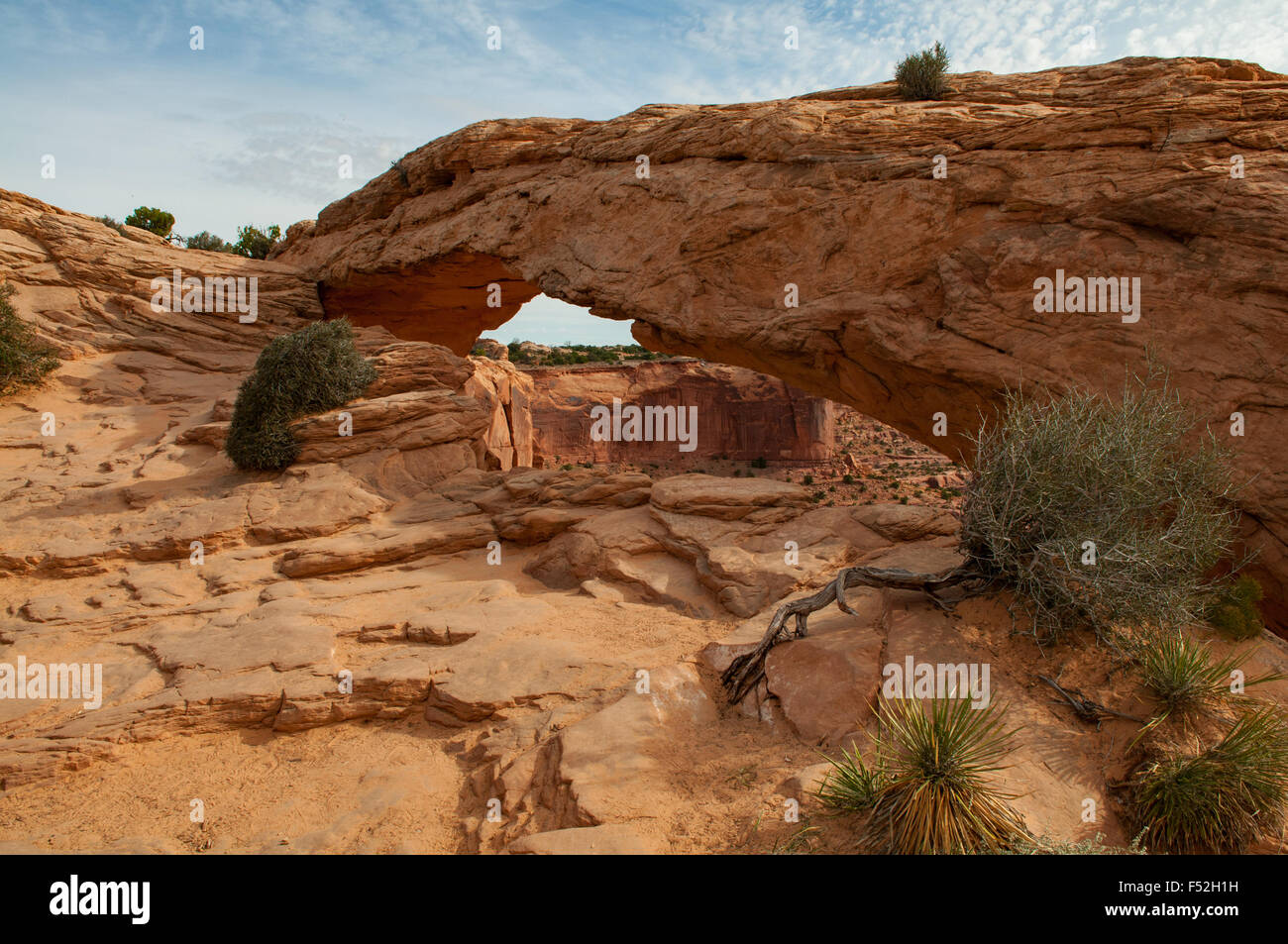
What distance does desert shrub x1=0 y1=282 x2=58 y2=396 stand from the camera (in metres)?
14.4

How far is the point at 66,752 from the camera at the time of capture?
24.0ft

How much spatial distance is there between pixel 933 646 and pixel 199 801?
689 cm

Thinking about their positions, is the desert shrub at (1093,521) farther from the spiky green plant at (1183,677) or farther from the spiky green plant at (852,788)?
the spiky green plant at (852,788)

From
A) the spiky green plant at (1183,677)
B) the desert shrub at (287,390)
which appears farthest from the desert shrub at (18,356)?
the spiky green plant at (1183,677)

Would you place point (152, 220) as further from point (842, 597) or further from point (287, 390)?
point (842, 597)

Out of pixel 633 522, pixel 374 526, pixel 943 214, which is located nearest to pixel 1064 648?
pixel 633 522

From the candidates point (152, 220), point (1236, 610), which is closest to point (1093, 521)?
point (1236, 610)

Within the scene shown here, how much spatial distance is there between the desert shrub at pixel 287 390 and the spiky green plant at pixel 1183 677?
12.0 metres

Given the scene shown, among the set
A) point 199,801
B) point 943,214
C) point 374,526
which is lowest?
point 199,801

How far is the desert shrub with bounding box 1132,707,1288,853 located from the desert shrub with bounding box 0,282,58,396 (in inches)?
727

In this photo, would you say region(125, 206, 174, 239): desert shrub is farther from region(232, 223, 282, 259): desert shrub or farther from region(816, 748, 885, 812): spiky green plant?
region(816, 748, 885, 812): spiky green plant

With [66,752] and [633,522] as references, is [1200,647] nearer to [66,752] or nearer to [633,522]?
[633,522]

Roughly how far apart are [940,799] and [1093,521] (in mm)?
3624

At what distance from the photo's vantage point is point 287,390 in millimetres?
12930
